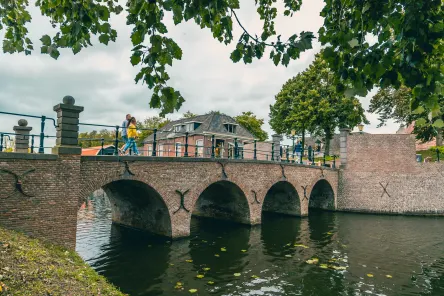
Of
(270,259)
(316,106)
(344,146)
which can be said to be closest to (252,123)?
(316,106)

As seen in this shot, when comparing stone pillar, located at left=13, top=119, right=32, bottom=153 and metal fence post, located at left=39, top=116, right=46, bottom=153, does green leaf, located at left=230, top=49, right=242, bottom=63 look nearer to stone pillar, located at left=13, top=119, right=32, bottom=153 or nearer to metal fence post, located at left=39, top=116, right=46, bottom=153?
metal fence post, located at left=39, top=116, right=46, bottom=153

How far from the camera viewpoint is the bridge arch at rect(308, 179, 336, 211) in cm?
2114

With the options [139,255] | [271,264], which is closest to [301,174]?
[271,264]

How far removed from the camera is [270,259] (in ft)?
32.1

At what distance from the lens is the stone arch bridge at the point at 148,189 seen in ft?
25.1

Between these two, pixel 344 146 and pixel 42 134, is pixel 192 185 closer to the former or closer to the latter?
pixel 42 134

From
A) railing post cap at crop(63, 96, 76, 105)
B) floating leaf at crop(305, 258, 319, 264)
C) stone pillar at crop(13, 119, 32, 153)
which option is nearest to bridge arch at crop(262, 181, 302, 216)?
floating leaf at crop(305, 258, 319, 264)

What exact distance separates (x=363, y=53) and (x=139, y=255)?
368 inches

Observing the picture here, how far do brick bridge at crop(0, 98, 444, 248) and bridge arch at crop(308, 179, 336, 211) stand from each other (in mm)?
73

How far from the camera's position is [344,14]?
3.24 m

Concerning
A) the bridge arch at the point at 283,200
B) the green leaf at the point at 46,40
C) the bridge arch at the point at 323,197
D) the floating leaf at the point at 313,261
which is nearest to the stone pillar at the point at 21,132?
the green leaf at the point at 46,40

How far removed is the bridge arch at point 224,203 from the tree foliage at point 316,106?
15245 millimetres

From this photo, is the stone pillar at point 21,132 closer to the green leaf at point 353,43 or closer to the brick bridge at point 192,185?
the brick bridge at point 192,185

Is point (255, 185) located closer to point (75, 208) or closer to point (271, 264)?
point (271, 264)
